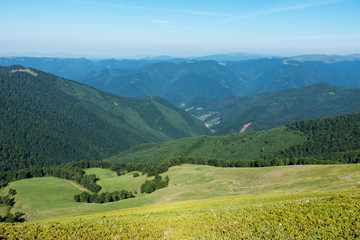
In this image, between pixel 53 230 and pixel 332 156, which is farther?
pixel 332 156

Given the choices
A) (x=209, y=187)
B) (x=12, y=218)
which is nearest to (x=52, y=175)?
(x=12, y=218)

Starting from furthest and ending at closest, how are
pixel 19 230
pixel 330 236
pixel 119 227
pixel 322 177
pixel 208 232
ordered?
pixel 322 177, pixel 119 227, pixel 19 230, pixel 208 232, pixel 330 236

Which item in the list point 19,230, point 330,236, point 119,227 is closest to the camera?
point 330,236

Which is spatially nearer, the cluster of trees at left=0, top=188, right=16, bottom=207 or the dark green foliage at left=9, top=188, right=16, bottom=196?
the cluster of trees at left=0, top=188, right=16, bottom=207

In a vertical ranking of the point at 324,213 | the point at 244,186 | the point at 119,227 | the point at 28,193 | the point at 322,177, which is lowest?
the point at 28,193

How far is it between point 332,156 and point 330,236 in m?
187

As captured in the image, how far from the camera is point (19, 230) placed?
3394cm

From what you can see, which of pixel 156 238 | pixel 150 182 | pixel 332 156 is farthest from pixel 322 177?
pixel 332 156

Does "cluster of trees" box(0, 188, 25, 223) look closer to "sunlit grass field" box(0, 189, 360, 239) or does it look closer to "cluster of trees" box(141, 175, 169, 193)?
"cluster of trees" box(141, 175, 169, 193)

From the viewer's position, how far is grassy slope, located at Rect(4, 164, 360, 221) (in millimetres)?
77913

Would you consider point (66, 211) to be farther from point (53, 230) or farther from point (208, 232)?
point (208, 232)

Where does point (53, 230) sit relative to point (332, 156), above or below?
above

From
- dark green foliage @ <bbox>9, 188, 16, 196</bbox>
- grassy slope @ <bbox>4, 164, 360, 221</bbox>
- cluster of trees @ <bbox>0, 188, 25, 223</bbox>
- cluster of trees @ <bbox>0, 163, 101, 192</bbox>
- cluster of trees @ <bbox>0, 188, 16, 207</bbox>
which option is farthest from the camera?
cluster of trees @ <bbox>0, 163, 101, 192</bbox>

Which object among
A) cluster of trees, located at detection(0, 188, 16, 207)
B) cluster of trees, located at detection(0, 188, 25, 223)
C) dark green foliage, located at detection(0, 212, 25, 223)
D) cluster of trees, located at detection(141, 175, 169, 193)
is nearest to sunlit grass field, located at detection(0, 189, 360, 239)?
dark green foliage, located at detection(0, 212, 25, 223)
